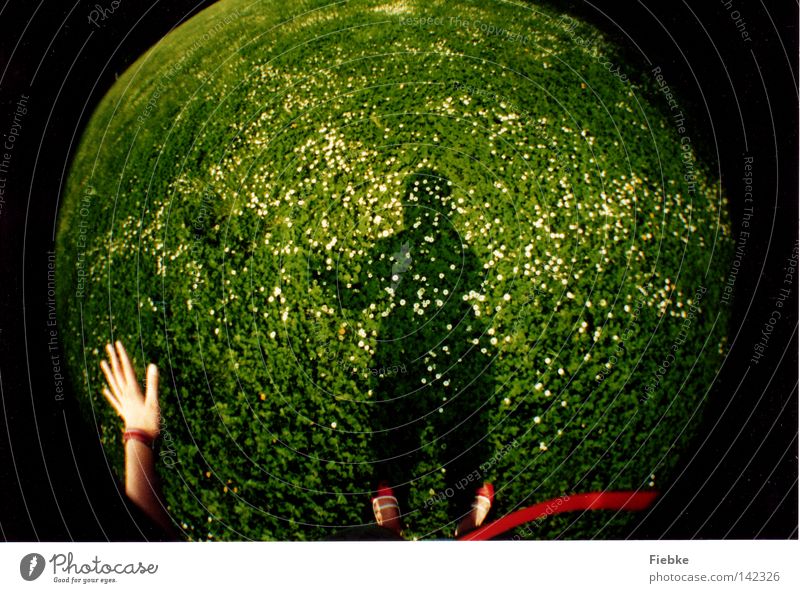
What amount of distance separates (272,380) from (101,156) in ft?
3.13

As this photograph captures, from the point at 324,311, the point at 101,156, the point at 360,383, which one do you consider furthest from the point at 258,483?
the point at 101,156

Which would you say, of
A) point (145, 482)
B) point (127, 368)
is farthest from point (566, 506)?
point (127, 368)

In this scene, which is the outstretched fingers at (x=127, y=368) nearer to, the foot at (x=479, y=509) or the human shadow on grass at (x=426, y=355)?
the human shadow on grass at (x=426, y=355)

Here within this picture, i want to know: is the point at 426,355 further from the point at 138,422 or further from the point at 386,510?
the point at 138,422

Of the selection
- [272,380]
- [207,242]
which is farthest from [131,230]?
[272,380]

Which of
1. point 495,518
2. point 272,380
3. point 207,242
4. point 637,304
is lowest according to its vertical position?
point 495,518

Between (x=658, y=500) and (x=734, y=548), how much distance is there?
32 centimetres

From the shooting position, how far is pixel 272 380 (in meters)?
1.46

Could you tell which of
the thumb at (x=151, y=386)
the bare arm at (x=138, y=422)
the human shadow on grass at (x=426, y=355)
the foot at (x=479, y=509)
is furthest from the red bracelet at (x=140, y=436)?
the foot at (x=479, y=509)

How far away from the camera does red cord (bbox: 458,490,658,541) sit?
1465 mm

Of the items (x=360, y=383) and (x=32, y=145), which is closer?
(x=360, y=383)

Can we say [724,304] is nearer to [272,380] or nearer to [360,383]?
[360,383]

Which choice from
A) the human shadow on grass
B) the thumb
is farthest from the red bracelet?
the human shadow on grass

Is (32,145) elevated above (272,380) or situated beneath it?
elevated above
